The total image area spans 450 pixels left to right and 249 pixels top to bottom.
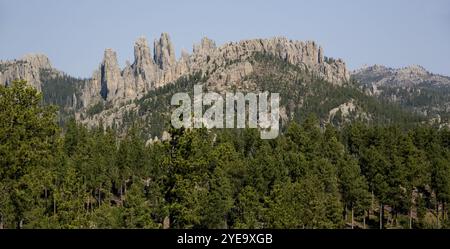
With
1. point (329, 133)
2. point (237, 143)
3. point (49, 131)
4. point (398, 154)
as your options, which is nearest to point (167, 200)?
point (49, 131)

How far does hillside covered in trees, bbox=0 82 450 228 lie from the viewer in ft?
102

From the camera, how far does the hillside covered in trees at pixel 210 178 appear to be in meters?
31.1

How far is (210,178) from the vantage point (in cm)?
6025

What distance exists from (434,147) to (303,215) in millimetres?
42300

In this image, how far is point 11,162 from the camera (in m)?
29.1
